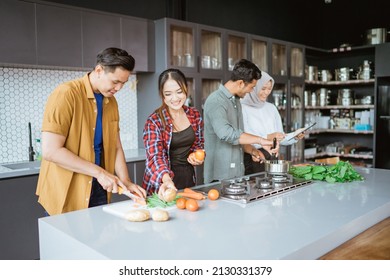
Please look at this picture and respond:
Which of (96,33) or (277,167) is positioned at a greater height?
(96,33)

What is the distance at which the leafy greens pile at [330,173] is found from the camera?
248cm

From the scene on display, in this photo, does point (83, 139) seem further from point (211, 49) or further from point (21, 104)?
point (211, 49)

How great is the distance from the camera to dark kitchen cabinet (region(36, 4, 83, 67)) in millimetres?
Answer: 3279

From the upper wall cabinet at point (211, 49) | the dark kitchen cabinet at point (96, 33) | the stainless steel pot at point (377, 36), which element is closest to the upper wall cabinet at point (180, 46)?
the upper wall cabinet at point (211, 49)

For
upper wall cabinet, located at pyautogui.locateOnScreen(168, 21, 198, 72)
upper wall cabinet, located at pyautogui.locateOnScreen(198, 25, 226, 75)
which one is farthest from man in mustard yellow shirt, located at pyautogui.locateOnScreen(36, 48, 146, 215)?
upper wall cabinet, located at pyautogui.locateOnScreen(198, 25, 226, 75)

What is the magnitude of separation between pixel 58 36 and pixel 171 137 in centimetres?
169

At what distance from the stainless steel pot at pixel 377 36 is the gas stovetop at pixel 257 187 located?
4.11 meters

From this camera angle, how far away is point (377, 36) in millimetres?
5719

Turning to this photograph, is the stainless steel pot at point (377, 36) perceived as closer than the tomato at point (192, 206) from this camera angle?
No

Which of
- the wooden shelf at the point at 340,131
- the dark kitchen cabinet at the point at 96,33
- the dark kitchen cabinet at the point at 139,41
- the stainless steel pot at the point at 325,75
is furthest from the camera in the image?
the stainless steel pot at the point at 325,75

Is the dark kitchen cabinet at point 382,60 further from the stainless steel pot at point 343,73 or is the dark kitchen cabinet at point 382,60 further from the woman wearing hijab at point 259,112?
the woman wearing hijab at point 259,112

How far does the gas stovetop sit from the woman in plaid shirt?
0.25 meters

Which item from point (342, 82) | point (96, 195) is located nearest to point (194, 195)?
point (96, 195)

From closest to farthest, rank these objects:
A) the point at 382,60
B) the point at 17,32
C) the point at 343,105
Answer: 1. the point at 17,32
2. the point at 382,60
3. the point at 343,105
